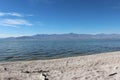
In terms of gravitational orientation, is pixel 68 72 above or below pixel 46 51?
above

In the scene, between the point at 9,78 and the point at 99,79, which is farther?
the point at 9,78

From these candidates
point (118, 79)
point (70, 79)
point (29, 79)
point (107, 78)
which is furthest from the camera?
point (29, 79)

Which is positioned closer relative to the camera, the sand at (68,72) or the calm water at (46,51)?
the sand at (68,72)

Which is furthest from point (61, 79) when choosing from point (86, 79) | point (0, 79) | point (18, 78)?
point (0, 79)

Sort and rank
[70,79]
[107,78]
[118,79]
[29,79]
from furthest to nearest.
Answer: [29,79] < [70,79] < [107,78] < [118,79]

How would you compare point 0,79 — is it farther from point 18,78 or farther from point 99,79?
point 99,79

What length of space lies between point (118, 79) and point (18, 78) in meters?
6.66

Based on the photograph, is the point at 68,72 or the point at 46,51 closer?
the point at 68,72

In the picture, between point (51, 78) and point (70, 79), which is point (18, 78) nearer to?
point (51, 78)

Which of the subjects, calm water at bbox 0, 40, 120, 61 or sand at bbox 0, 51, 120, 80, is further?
calm water at bbox 0, 40, 120, 61

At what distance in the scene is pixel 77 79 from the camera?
32.1ft

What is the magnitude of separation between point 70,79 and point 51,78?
136 centimetres

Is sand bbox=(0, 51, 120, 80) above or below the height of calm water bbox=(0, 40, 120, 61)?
above

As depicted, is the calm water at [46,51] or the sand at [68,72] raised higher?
the sand at [68,72]
